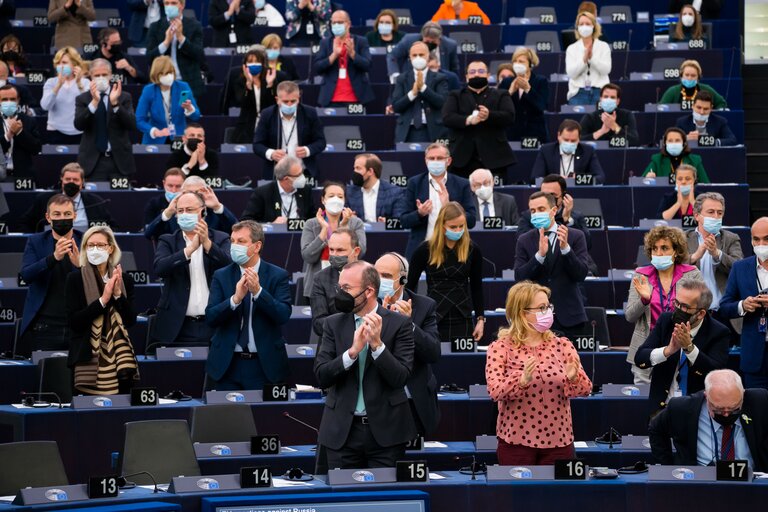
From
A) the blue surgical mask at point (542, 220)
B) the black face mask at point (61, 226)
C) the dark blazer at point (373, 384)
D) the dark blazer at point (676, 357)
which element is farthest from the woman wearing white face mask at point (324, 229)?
the dark blazer at point (373, 384)

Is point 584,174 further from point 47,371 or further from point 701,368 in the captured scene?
point 47,371

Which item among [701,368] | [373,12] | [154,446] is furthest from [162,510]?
[373,12]

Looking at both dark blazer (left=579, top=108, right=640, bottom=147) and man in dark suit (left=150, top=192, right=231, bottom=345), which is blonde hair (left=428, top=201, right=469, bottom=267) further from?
dark blazer (left=579, top=108, right=640, bottom=147)

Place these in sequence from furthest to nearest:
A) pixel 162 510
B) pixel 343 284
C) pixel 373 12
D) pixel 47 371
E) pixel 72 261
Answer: pixel 373 12 → pixel 72 261 → pixel 47 371 → pixel 343 284 → pixel 162 510

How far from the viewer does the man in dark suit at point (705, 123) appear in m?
12.4

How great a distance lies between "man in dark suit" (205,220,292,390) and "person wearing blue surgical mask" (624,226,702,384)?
2.01 m

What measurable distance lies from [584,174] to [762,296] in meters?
3.33

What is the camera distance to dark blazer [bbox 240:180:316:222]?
35.0ft

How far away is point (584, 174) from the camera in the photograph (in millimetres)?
11453

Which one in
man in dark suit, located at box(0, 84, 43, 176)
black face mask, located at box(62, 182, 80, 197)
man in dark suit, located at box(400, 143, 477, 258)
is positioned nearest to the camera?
man in dark suit, located at box(400, 143, 477, 258)

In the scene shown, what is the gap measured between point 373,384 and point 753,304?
106 inches

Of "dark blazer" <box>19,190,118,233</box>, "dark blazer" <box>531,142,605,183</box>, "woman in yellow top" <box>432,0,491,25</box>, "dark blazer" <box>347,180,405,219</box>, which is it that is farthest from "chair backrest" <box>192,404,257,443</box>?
"woman in yellow top" <box>432,0,491,25</box>

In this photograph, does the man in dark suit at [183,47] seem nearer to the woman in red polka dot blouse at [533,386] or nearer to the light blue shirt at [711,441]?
the woman in red polka dot blouse at [533,386]

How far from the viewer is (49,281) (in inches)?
357
